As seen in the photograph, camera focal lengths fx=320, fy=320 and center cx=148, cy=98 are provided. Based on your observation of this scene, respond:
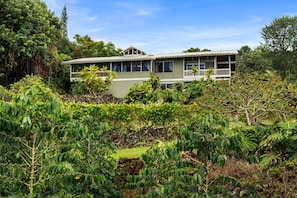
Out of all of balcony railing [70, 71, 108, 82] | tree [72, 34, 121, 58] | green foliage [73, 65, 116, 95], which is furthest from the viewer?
tree [72, 34, 121, 58]

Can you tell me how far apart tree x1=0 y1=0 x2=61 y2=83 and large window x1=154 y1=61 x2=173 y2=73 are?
30.9 feet

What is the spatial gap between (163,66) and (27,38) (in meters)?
12.1

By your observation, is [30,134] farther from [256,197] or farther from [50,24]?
[50,24]

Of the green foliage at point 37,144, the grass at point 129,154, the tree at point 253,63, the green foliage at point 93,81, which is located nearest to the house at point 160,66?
the green foliage at point 93,81

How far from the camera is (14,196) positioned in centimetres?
378

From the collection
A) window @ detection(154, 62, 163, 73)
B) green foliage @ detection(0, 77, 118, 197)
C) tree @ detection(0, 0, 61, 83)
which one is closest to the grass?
green foliage @ detection(0, 77, 118, 197)

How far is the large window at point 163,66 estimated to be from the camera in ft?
97.7

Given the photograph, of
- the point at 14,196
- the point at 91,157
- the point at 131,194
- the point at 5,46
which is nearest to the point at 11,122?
the point at 14,196

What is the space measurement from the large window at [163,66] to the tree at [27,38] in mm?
9423

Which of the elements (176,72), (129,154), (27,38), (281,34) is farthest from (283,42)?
(129,154)

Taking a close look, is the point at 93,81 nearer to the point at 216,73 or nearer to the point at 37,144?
the point at 216,73

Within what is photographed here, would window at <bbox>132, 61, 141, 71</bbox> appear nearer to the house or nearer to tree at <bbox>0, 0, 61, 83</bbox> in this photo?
the house

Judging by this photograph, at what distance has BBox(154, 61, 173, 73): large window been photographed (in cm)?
2978

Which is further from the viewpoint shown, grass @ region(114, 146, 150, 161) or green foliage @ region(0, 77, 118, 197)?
grass @ region(114, 146, 150, 161)
